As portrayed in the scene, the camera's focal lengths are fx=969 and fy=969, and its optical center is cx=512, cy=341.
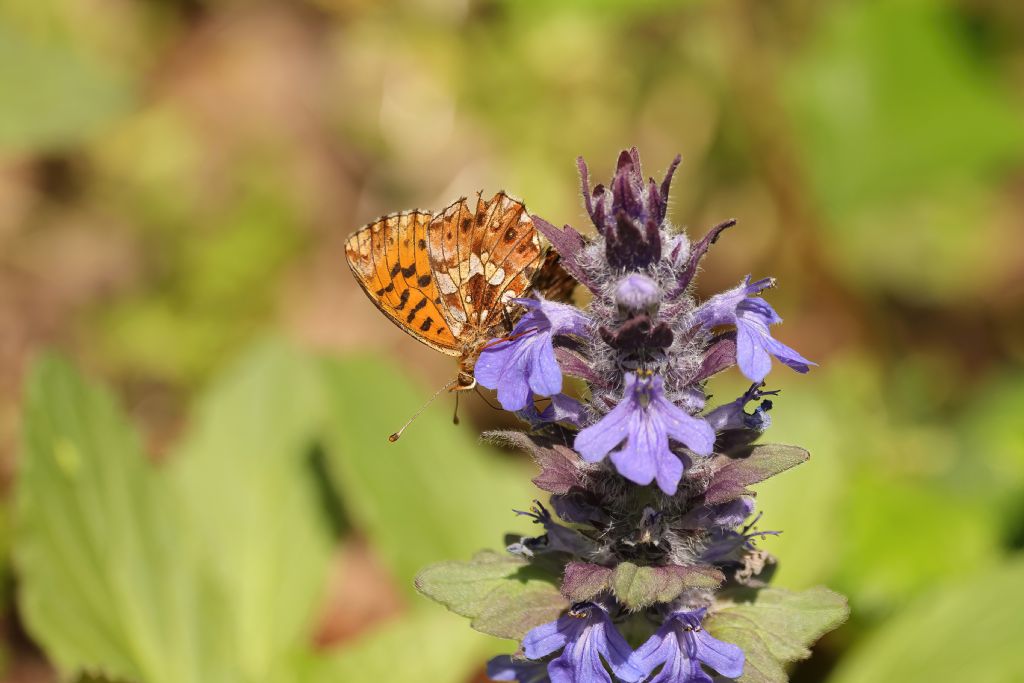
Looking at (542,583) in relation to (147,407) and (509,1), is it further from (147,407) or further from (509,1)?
(147,407)

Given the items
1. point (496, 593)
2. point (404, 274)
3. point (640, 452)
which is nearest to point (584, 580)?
point (496, 593)

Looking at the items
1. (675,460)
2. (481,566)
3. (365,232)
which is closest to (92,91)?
(365,232)

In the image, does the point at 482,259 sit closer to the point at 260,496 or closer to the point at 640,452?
the point at 640,452

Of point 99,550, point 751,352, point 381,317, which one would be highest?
point 381,317


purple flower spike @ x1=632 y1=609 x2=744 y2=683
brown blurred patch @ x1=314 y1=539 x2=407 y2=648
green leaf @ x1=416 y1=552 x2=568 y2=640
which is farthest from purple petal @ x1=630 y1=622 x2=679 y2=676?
brown blurred patch @ x1=314 y1=539 x2=407 y2=648

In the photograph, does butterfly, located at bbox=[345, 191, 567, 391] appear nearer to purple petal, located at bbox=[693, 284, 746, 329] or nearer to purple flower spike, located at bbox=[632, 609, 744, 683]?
purple petal, located at bbox=[693, 284, 746, 329]

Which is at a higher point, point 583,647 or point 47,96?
point 47,96

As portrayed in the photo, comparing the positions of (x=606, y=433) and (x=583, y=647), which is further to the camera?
(x=583, y=647)
